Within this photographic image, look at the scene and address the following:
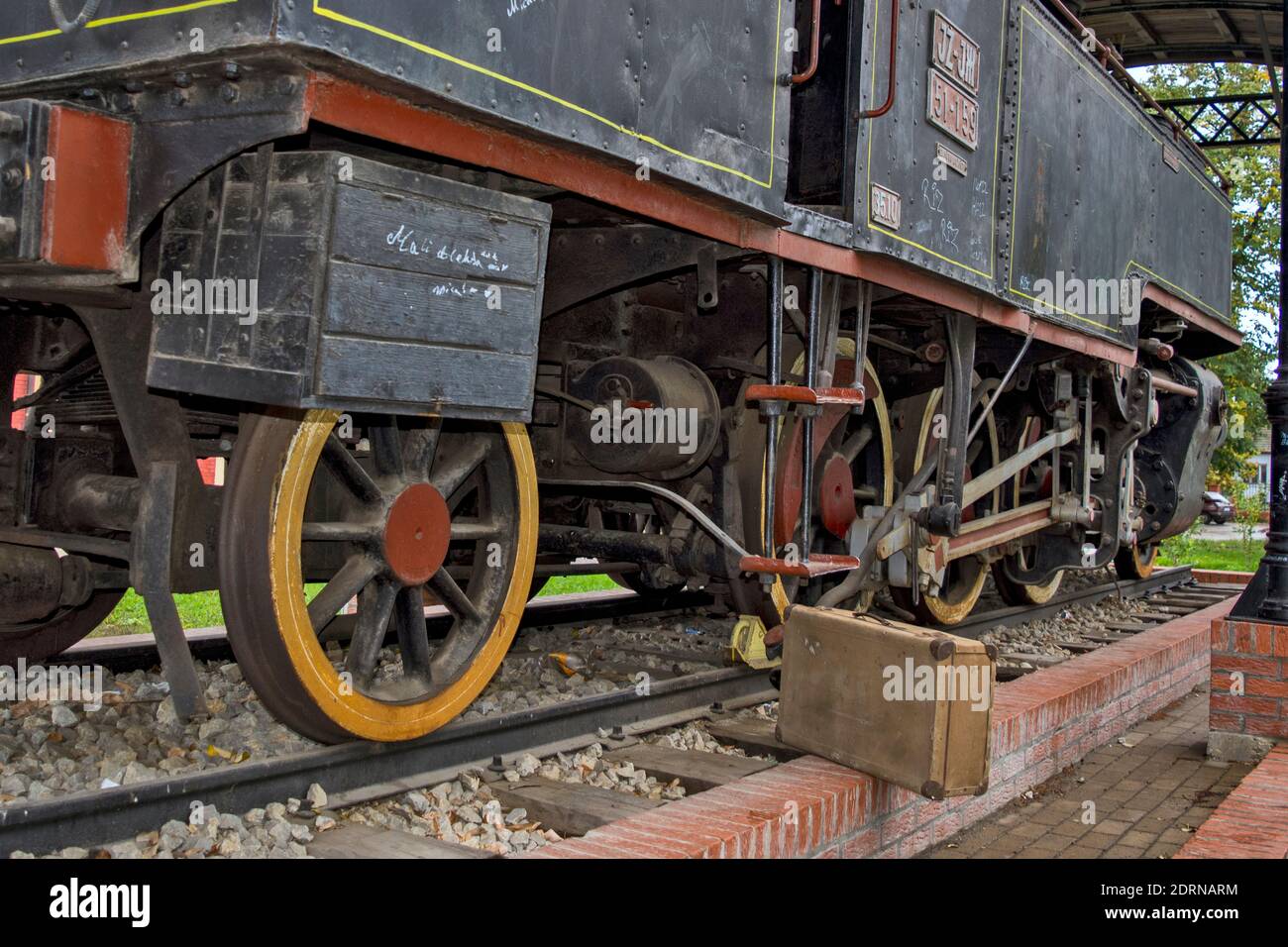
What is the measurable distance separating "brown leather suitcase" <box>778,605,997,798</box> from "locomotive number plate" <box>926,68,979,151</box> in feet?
7.55

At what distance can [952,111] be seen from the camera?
5.51 m

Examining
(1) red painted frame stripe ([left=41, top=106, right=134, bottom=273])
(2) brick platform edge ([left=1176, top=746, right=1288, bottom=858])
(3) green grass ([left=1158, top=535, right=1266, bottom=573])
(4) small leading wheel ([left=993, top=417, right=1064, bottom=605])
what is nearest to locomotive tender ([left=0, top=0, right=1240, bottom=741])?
(1) red painted frame stripe ([left=41, top=106, right=134, bottom=273])

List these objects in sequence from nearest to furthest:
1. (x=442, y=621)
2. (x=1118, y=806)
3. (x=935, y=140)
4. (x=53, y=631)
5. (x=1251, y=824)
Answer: (x=1251, y=824) → (x=53, y=631) → (x=1118, y=806) → (x=935, y=140) → (x=442, y=621)

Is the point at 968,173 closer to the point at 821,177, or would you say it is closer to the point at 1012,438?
the point at 821,177

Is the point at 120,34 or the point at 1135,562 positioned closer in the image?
the point at 120,34

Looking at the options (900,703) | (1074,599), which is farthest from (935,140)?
(1074,599)

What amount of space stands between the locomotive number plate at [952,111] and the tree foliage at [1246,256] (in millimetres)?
14594

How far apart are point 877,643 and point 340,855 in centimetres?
172

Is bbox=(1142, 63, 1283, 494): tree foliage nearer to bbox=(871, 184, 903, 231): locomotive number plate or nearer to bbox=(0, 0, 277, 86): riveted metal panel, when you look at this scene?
bbox=(871, 184, 903, 231): locomotive number plate

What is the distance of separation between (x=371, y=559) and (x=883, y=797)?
1710 mm

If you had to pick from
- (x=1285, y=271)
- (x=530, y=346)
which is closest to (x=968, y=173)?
(x=1285, y=271)

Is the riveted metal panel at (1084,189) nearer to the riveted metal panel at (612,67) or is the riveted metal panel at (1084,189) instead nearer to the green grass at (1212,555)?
the riveted metal panel at (612,67)

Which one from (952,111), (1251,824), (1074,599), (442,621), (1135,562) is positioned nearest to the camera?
(1251,824)

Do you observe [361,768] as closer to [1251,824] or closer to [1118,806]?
[1251,824]
